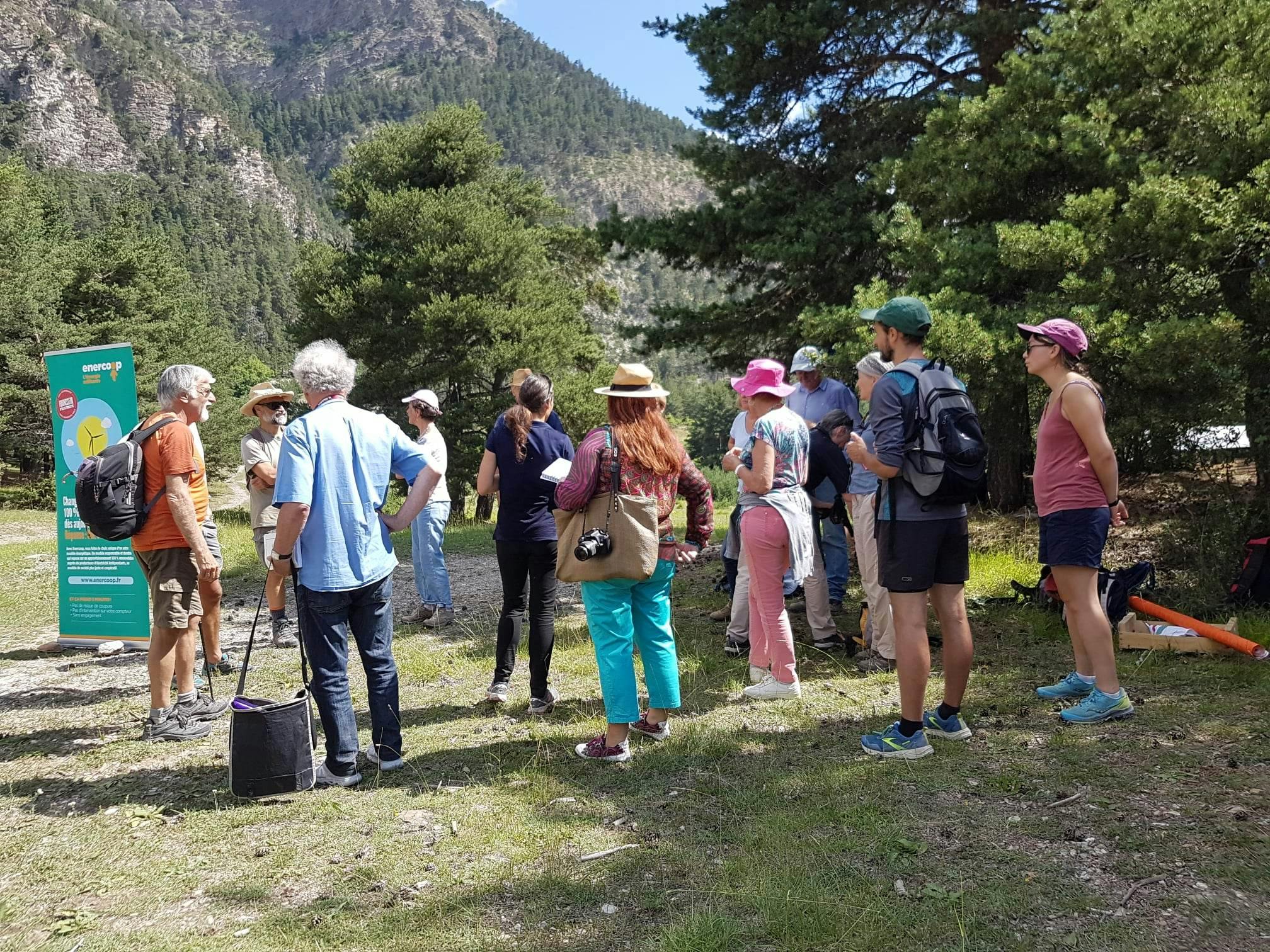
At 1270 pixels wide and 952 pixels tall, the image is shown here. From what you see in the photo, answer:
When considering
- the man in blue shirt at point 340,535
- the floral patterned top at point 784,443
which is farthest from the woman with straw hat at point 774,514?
the man in blue shirt at point 340,535

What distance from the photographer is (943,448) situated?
390 cm

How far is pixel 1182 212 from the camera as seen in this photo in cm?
596

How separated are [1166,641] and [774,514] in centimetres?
278

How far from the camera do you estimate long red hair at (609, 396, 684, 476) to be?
4145mm

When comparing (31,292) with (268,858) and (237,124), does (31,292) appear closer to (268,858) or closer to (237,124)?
(268,858)

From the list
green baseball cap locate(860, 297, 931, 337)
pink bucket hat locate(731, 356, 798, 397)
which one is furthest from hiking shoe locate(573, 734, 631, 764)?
green baseball cap locate(860, 297, 931, 337)

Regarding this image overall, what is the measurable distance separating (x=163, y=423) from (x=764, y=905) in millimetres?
3945

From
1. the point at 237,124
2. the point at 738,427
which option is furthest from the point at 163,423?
the point at 237,124

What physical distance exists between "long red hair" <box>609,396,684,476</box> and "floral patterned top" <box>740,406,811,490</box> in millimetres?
827

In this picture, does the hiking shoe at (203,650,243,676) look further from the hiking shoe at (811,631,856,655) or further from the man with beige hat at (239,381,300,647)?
the hiking shoe at (811,631,856,655)

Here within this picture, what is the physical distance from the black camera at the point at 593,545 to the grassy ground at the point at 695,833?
41.9 inches

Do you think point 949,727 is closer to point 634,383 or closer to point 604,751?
point 604,751

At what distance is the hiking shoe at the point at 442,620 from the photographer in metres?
7.75

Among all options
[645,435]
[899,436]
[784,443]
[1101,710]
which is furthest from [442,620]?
[1101,710]
